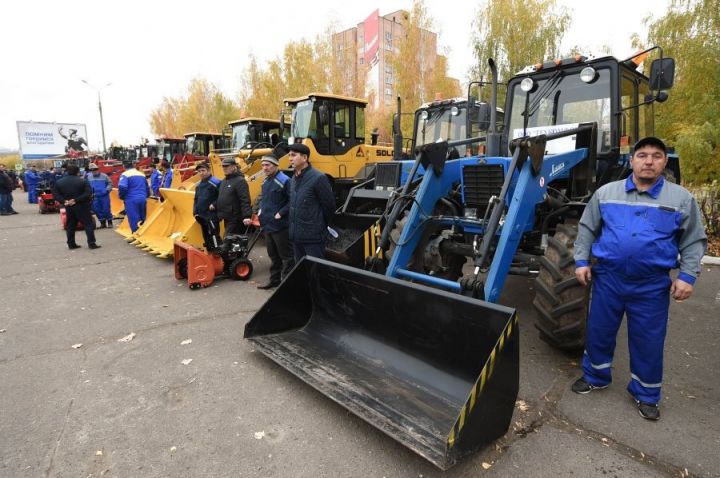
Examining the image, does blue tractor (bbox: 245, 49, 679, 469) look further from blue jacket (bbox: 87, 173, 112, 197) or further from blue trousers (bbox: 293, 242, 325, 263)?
→ blue jacket (bbox: 87, 173, 112, 197)

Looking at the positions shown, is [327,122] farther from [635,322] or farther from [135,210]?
[635,322]

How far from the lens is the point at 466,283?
3.25 metres

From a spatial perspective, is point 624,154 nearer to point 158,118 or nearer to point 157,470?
point 157,470

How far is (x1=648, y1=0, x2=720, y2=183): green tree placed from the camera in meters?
7.87

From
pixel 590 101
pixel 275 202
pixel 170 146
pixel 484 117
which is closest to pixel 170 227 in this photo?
pixel 275 202

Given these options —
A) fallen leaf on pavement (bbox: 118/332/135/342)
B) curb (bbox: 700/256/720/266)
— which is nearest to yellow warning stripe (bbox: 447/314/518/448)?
fallen leaf on pavement (bbox: 118/332/135/342)

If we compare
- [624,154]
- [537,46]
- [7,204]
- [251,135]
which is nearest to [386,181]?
[624,154]

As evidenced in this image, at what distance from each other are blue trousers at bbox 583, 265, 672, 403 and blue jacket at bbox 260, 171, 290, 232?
3.71 m

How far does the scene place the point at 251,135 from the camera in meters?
13.3

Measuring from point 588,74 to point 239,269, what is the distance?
5067 millimetres

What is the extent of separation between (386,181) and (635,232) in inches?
167

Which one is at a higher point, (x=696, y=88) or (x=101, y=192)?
(x=696, y=88)

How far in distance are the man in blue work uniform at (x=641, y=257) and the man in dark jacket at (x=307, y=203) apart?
2.86 meters

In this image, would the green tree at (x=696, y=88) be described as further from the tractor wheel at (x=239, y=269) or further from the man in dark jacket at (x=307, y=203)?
the tractor wheel at (x=239, y=269)
